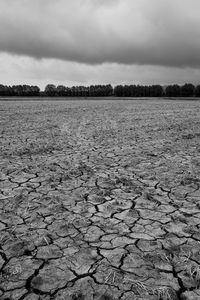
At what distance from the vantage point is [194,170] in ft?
18.4

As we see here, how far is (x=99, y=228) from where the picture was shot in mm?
3307

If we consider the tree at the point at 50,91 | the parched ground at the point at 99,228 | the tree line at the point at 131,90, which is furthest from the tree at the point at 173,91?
the parched ground at the point at 99,228

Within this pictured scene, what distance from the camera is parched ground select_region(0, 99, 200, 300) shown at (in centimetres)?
234

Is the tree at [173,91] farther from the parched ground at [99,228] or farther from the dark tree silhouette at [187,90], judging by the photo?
the parched ground at [99,228]

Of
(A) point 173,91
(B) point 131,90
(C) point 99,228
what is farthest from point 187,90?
(C) point 99,228

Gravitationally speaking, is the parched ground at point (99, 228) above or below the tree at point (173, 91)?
above

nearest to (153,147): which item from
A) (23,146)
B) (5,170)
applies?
(23,146)

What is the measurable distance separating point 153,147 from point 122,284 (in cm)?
597

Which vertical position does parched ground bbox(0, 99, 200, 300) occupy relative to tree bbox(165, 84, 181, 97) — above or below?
above

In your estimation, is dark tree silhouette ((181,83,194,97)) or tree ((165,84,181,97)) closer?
dark tree silhouette ((181,83,194,97))

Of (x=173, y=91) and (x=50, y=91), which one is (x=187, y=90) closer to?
(x=173, y=91)

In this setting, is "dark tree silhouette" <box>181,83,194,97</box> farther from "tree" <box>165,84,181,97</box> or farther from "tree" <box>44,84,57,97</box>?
"tree" <box>44,84,57,97</box>

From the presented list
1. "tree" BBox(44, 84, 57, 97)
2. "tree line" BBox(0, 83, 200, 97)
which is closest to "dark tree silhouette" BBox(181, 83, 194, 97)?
"tree line" BBox(0, 83, 200, 97)

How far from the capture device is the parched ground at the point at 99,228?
2.34 metres
